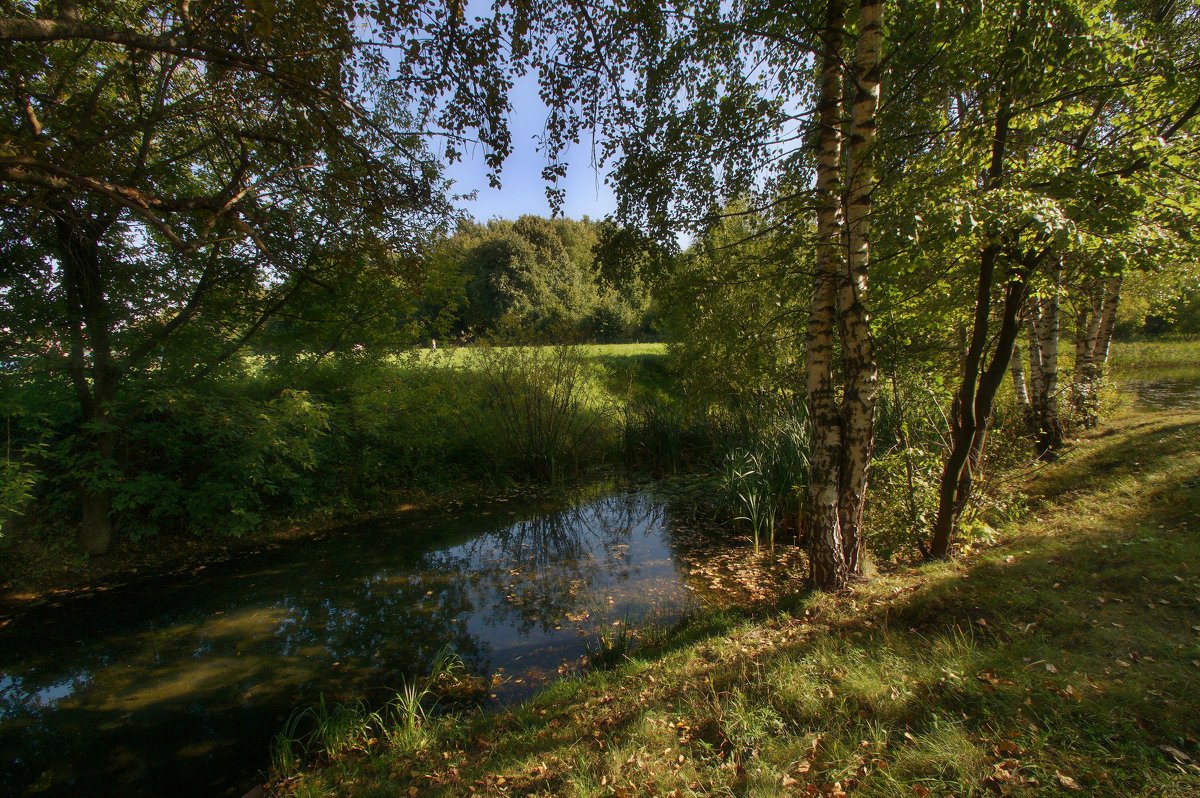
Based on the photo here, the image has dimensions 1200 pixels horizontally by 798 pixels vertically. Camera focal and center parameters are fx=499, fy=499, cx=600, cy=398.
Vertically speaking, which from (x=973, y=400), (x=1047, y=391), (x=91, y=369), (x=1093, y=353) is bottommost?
(x=1047, y=391)

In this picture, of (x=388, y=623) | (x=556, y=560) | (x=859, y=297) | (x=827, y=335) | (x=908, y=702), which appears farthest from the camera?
(x=556, y=560)

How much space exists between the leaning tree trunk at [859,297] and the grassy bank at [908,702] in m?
0.84

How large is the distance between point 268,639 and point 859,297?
675 centimetres

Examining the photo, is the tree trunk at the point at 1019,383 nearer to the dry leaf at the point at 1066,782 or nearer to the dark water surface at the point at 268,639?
the dark water surface at the point at 268,639

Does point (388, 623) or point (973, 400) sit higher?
point (973, 400)

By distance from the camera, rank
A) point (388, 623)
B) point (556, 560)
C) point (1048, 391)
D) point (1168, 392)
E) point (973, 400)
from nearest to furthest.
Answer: point (973, 400)
point (388, 623)
point (556, 560)
point (1048, 391)
point (1168, 392)

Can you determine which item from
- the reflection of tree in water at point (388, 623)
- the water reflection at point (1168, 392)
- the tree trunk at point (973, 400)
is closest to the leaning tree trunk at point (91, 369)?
the reflection of tree in water at point (388, 623)

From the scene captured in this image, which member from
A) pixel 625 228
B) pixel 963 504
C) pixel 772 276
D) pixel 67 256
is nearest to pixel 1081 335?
pixel 963 504

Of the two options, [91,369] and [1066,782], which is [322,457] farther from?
[1066,782]

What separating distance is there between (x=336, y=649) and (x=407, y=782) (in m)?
2.51

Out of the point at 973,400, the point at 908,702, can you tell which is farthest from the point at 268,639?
the point at 973,400

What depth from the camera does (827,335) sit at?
4.25 m

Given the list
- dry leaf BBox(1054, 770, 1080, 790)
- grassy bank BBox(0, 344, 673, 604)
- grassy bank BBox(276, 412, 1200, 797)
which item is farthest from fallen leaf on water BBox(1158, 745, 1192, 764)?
grassy bank BBox(0, 344, 673, 604)

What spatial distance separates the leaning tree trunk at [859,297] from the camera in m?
3.75
